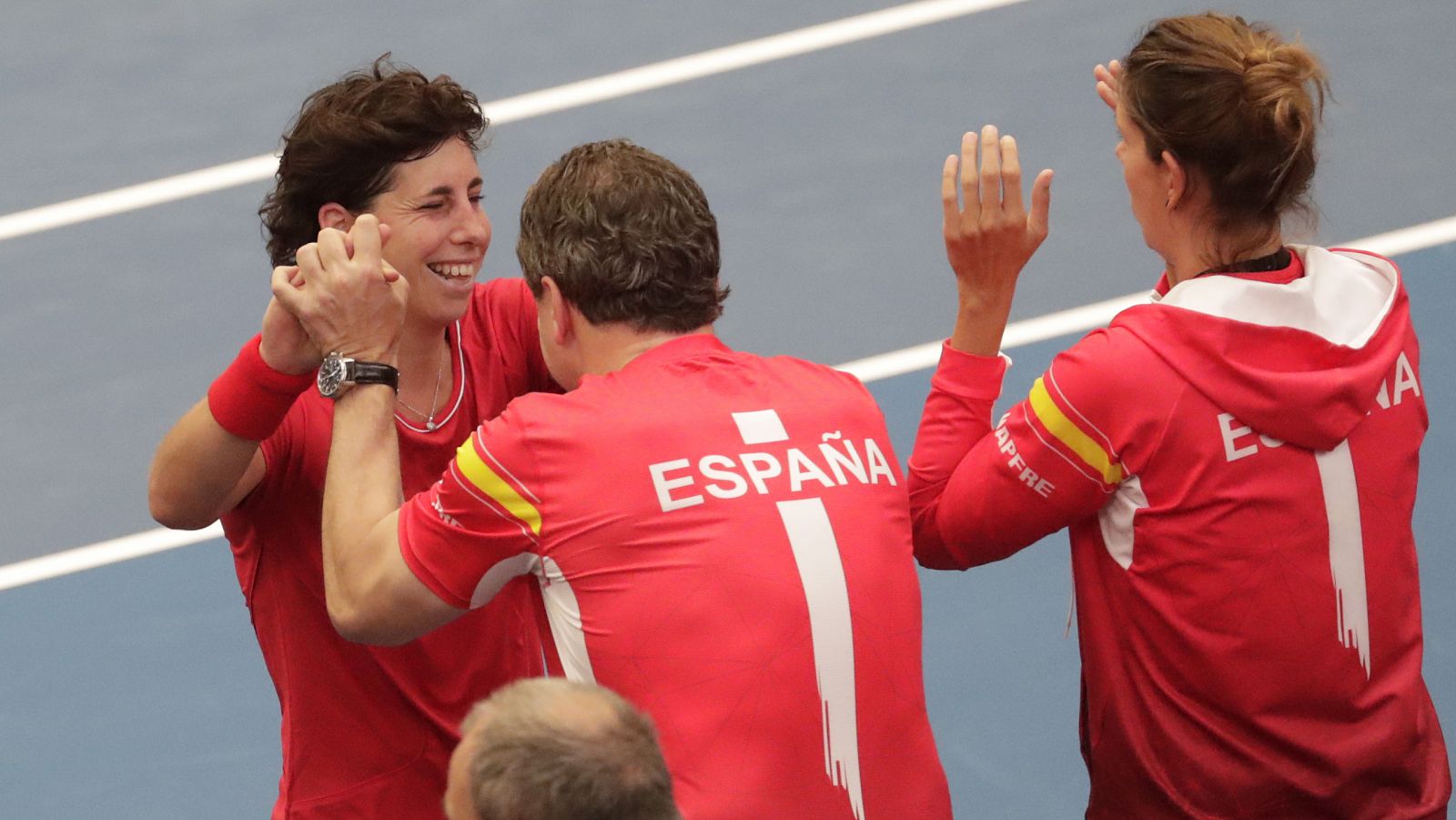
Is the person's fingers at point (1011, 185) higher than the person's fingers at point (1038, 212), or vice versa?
the person's fingers at point (1011, 185)

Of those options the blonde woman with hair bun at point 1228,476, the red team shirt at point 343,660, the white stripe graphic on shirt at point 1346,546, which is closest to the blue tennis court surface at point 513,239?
the red team shirt at point 343,660

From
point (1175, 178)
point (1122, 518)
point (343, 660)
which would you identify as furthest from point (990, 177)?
point (343, 660)

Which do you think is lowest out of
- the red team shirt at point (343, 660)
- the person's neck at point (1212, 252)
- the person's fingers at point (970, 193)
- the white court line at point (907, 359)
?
the white court line at point (907, 359)

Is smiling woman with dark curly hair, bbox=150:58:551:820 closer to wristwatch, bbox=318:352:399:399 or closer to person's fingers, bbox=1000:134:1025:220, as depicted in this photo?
wristwatch, bbox=318:352:399:399

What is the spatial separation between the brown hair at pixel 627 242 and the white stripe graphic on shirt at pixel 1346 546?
1127 mm

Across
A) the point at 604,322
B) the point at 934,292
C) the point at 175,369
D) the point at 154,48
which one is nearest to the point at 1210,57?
the point at 604,322

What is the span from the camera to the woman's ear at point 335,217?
13.2 feet

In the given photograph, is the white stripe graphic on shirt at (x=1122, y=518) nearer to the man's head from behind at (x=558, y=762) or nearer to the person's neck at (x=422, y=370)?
the man's head from behind at (x=558, y=762)

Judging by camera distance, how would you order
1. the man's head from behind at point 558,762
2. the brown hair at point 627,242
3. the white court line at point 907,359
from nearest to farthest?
1. the man's head from behind at point 558,762
2. the brown hair at point 627,242
3. the white court line at point 907,359

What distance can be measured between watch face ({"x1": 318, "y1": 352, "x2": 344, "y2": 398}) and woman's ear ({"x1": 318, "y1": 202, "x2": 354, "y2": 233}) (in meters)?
0.65

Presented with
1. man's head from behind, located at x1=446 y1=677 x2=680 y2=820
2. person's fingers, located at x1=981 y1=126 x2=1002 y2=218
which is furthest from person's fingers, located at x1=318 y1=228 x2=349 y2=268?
person's fingers, located at x1=981 y1=126 x2=1002 y2=218

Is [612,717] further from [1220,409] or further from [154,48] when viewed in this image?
[154,48]

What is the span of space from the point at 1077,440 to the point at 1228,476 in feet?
0.87

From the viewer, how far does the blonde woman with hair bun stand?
11.0ft
